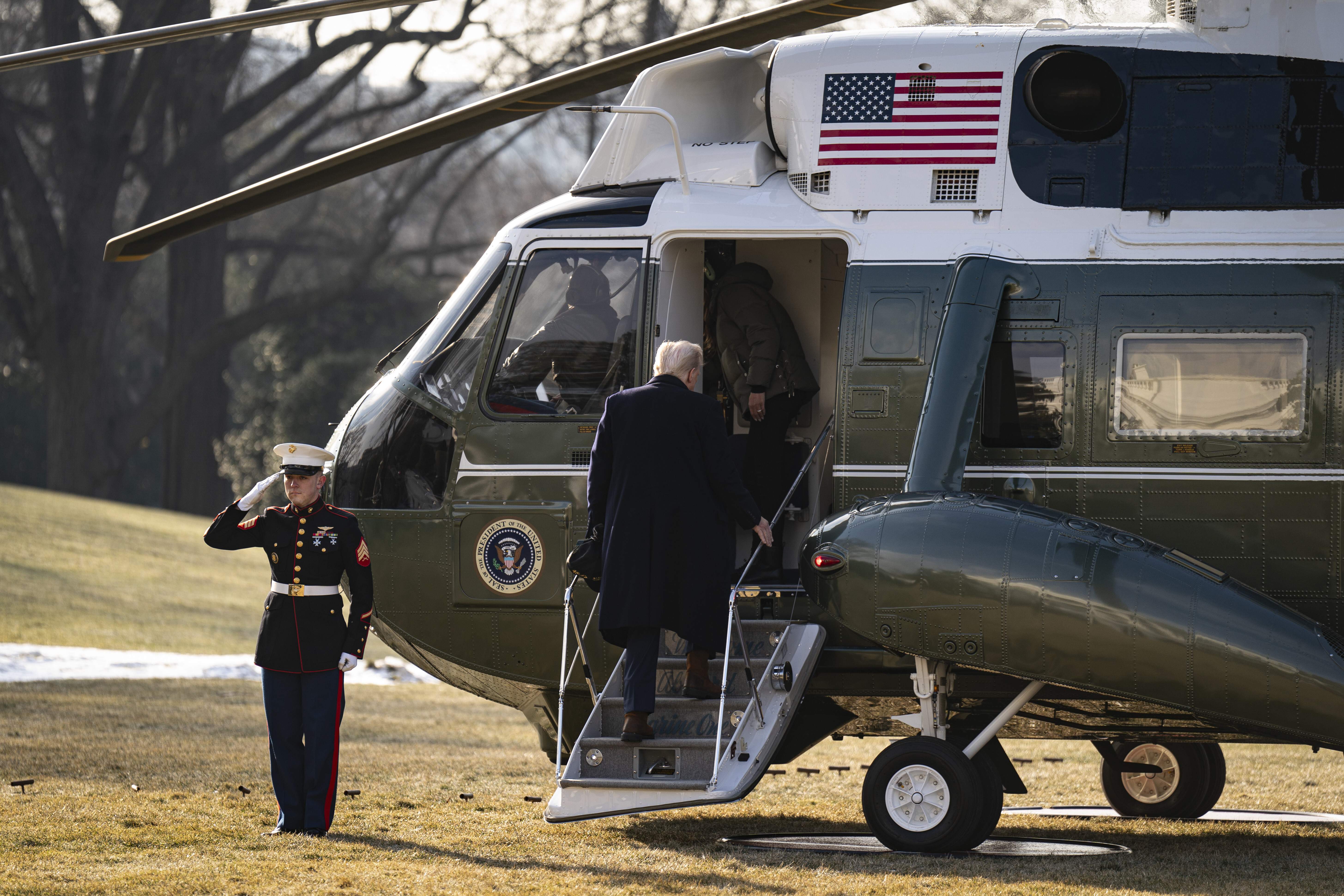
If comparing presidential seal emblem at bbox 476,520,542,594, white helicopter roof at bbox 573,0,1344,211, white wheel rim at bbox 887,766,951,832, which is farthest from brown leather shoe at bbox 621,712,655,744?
white helicopter roof at bbox 573,0,1344,211

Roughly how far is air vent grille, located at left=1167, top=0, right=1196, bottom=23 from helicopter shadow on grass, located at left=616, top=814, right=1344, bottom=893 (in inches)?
156

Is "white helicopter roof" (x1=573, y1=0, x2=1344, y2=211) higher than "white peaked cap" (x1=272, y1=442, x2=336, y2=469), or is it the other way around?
"white helicopter roof" (x1=573, y1=0, x2=1344, y2=211)

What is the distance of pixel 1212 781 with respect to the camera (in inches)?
337

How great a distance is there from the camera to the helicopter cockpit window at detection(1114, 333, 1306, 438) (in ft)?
22.9

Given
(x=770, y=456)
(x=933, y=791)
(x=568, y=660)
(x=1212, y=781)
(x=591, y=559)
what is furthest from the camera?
(x=1212, y=781)

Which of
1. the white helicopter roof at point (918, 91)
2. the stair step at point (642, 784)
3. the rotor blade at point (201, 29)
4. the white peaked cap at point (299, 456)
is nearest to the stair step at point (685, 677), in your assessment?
the stair step at point (642, 784)

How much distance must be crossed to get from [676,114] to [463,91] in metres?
23.5

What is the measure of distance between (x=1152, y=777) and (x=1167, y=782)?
8cm

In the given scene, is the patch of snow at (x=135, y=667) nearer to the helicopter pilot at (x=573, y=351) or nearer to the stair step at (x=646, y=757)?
the helicopter pilot at (x=573, y=351)

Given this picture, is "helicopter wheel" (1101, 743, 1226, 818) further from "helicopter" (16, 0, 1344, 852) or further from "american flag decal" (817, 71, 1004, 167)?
"american flag decal" (817, 71, 1004, 167)

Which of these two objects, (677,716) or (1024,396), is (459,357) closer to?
(677,716)

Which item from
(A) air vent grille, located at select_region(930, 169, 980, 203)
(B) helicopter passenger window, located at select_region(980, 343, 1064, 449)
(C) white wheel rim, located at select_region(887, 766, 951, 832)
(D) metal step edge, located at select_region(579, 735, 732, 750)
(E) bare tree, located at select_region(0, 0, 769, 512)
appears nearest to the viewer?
(D) metal step edge, located at select_region(579, 735, 732, 750)

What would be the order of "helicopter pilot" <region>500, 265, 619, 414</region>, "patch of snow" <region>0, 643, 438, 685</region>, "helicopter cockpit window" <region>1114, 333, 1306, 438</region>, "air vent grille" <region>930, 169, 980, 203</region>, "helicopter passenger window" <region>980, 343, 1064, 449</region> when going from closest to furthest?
"helicopter cockpit window" <region>1114, 333, 1306, 438</region>, "helicopter passenger window" <region>980, 343, 1064, 449</region>, "air vent grille" <region>930, 169, 980, 203</region>, "helicopter pilot" <region>500, 265, 619, 414</region>, "patch of snow" <region>0, 643, 438, 685</region>

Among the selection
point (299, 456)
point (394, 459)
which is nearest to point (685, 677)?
point (394, 459)
